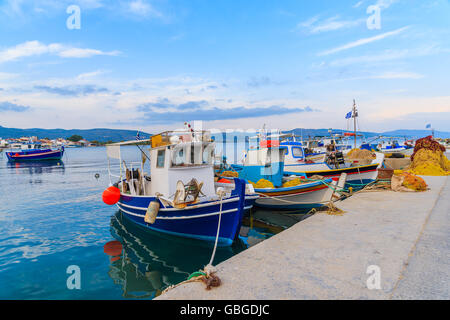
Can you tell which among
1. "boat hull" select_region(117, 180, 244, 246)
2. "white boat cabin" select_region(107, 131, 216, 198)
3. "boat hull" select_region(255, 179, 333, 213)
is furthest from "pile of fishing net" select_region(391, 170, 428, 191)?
"white boat cabin" select_region(107, 131, 216, 198)

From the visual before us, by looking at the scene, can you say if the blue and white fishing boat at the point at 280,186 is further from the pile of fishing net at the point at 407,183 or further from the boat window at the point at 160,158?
the boat window at the point at 160,158

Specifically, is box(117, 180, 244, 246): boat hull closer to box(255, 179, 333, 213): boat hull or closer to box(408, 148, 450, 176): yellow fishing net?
box(255, 179, 333, 213): boat hull

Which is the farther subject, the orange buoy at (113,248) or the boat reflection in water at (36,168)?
the boat reflection in water at (36,168)

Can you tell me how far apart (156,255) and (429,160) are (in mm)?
16925

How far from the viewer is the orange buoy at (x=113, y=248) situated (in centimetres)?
783

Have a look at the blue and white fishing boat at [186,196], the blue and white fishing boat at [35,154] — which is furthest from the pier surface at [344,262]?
the blue and white fishing boat at [35,154]

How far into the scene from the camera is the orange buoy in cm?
783

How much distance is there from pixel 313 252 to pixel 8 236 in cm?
1117

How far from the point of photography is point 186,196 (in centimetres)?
693

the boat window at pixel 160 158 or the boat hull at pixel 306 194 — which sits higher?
the boat window at pixel 160 158

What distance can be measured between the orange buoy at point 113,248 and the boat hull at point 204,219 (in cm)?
142

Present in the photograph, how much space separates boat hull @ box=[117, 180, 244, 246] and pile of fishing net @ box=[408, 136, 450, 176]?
45.6 ft
